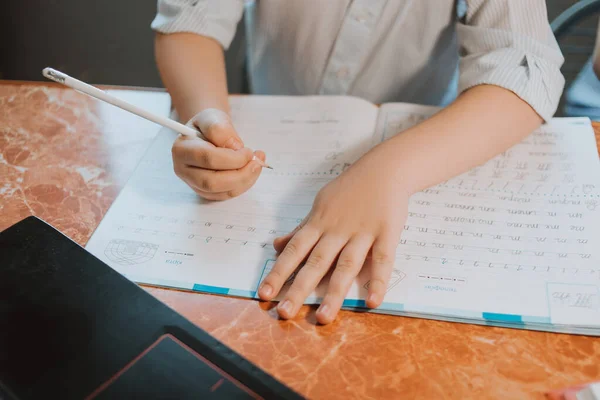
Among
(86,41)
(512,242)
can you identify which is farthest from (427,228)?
(86,41)

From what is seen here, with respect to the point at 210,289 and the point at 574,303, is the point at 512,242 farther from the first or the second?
the point at 210,289

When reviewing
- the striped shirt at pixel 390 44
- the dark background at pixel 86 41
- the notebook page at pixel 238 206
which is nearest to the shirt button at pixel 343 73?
the striped shirt at pixel 390 44

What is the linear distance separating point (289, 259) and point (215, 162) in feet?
0.42

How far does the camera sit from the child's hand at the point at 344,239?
417mm

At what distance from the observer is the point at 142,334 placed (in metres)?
0.37

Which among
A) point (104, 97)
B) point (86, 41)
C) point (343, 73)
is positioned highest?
point (104, 97)

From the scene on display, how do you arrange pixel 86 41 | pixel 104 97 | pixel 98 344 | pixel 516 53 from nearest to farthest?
pixel 98 344
pixel 104 97
pixel 516 53
pixel 86 41

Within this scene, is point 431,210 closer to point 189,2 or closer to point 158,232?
point 158,232

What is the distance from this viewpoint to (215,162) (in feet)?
1.65

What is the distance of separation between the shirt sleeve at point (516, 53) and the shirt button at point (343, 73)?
198mm

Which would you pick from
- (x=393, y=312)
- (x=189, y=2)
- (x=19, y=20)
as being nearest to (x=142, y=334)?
(x=393, y=312)

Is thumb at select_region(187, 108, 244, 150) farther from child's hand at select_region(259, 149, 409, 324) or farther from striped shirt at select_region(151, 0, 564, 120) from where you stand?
striped shirt at select_region(151, 0, 564, 120)

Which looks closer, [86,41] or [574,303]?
[574,303]

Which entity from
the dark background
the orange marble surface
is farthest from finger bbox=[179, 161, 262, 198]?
the dark background
